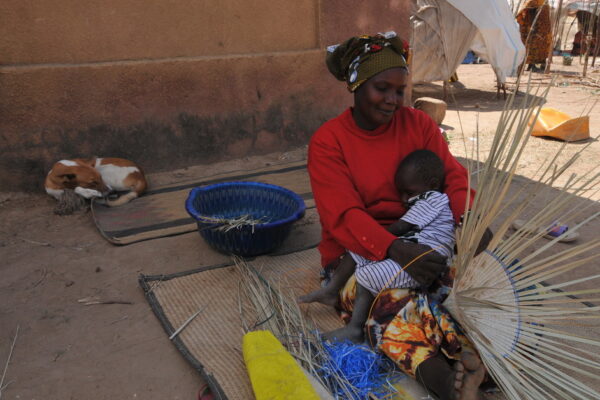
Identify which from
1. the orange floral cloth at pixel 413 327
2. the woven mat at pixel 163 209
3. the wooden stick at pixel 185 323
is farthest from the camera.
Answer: the woven mat at pixel 163 209

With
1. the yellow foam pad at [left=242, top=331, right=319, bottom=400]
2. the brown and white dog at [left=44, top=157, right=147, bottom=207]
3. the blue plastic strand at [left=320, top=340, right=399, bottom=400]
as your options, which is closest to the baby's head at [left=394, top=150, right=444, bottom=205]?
the blue plastic strand at [left=320, top=340, right=399, bottom=400]

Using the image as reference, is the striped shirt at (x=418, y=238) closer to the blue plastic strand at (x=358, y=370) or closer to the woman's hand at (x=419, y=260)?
the woman's hand at (x=419, y=260)

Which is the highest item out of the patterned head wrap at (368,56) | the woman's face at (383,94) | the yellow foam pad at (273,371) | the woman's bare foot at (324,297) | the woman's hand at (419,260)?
the patterned head wrap at (368,56)

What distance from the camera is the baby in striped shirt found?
5.90 ft

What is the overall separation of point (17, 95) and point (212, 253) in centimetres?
187

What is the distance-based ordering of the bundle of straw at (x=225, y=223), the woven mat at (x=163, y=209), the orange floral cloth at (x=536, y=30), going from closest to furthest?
the bundle of straw at (x=225, y=223) → the woven mat at (x=163, y=209) → the orange floral cloth at (x=536, y=30)

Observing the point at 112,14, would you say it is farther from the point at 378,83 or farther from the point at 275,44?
the point at 378,83

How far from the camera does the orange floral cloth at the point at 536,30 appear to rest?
9.81m

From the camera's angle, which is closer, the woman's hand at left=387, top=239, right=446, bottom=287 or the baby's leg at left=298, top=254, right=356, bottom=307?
the woman's hand at left=387, top=239, right=446, bottom=287

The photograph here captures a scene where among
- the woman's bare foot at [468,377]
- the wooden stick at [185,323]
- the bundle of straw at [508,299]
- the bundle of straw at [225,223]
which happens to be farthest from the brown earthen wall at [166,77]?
the woman's bare foot at [468,377]

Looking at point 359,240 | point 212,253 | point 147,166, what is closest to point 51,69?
point 147,166

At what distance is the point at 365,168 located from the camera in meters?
2.03

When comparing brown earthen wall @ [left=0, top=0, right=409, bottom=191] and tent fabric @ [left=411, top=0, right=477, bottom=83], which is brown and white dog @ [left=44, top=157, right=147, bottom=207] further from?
→ tent fabric @ [left=411, top=0, right=477, bottom=83]

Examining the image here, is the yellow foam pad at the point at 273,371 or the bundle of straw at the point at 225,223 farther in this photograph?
the bundle of straw at the point at 225,223
